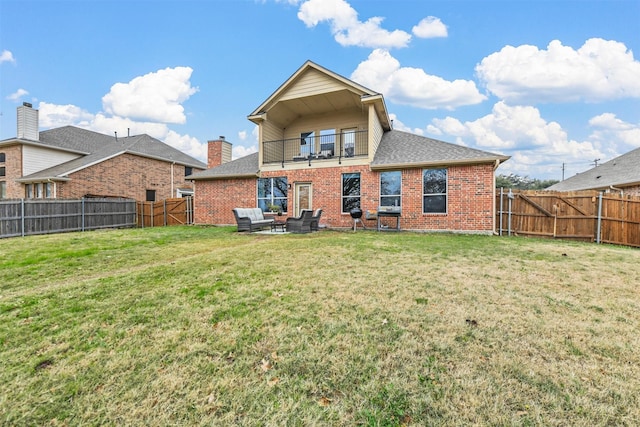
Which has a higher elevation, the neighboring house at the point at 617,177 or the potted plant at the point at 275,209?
the neighboring house at the point at 617,177

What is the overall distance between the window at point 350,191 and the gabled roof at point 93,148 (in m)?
16.9

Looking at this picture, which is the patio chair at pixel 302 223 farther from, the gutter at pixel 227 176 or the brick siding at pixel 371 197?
the gutter at pixel 227 176

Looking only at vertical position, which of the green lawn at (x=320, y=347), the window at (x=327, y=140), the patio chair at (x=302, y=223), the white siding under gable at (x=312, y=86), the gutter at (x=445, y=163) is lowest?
the green lawn at (x=320, y=347)

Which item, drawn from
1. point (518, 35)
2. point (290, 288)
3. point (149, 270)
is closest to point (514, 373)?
point (290, 288)

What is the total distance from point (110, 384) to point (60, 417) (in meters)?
0.31

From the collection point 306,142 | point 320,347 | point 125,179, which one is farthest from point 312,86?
point 125,179

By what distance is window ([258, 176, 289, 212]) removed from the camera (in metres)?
13.7

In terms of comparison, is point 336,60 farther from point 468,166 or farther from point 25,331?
point 25,331

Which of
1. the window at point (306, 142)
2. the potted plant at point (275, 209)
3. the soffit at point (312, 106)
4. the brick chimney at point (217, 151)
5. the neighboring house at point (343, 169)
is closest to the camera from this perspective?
the neighboring house at point (343, 169)

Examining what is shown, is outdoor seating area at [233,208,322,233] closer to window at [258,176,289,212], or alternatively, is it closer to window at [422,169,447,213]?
window at [258,176,289,212]

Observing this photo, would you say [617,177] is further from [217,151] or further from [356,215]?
[217,151]

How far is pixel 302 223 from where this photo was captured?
1117cm

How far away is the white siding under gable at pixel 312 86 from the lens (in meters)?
12.6

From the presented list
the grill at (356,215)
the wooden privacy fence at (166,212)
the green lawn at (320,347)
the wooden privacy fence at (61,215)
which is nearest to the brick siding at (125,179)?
the wooden privacy fence at (61,215)
